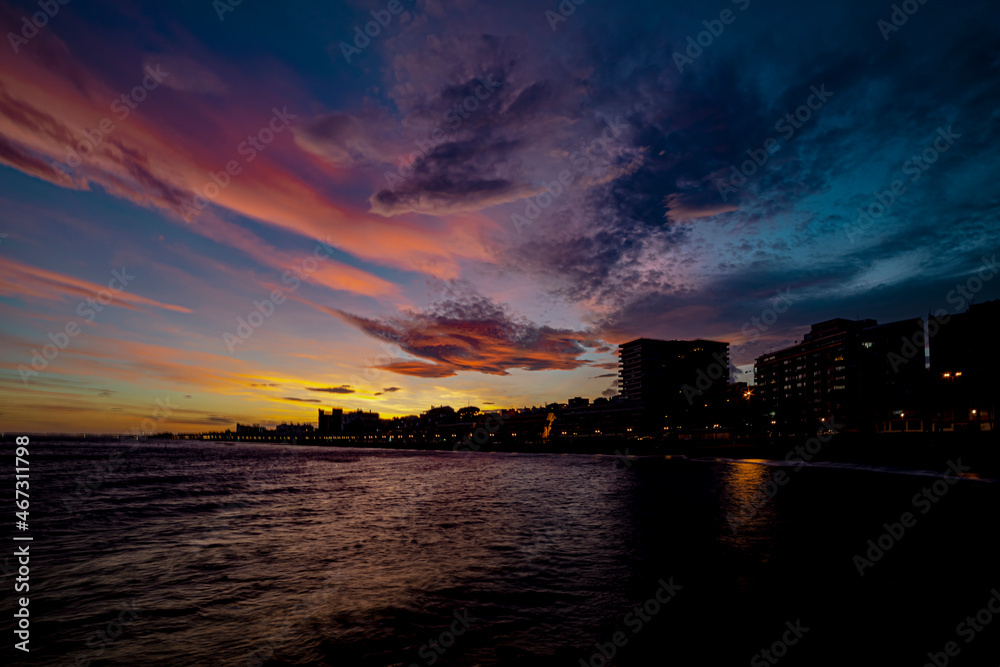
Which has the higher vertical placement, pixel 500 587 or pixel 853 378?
pixel 853 378

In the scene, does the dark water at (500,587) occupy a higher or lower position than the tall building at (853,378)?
lower

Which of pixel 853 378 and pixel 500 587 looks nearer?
pixel 500 587

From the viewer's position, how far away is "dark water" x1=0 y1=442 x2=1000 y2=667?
9938 mm

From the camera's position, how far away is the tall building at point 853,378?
127188 millimetres

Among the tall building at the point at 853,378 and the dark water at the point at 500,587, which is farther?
the tall building at the point at 853,378

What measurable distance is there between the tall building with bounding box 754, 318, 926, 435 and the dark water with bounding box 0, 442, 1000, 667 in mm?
123303

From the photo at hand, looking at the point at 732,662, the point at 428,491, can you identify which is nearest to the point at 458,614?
the point at 732,662

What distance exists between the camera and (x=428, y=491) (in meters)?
42.1

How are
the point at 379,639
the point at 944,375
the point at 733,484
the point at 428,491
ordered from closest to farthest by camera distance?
the point at 379,639 → the point at 428,491 → the point at 733,484 → the point at 944,375

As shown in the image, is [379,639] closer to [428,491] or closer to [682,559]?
[682,559]

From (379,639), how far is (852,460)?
9158cm

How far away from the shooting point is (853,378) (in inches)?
6053

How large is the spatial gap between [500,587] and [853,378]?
185861 millimetres

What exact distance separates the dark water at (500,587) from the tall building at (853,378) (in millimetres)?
123303
